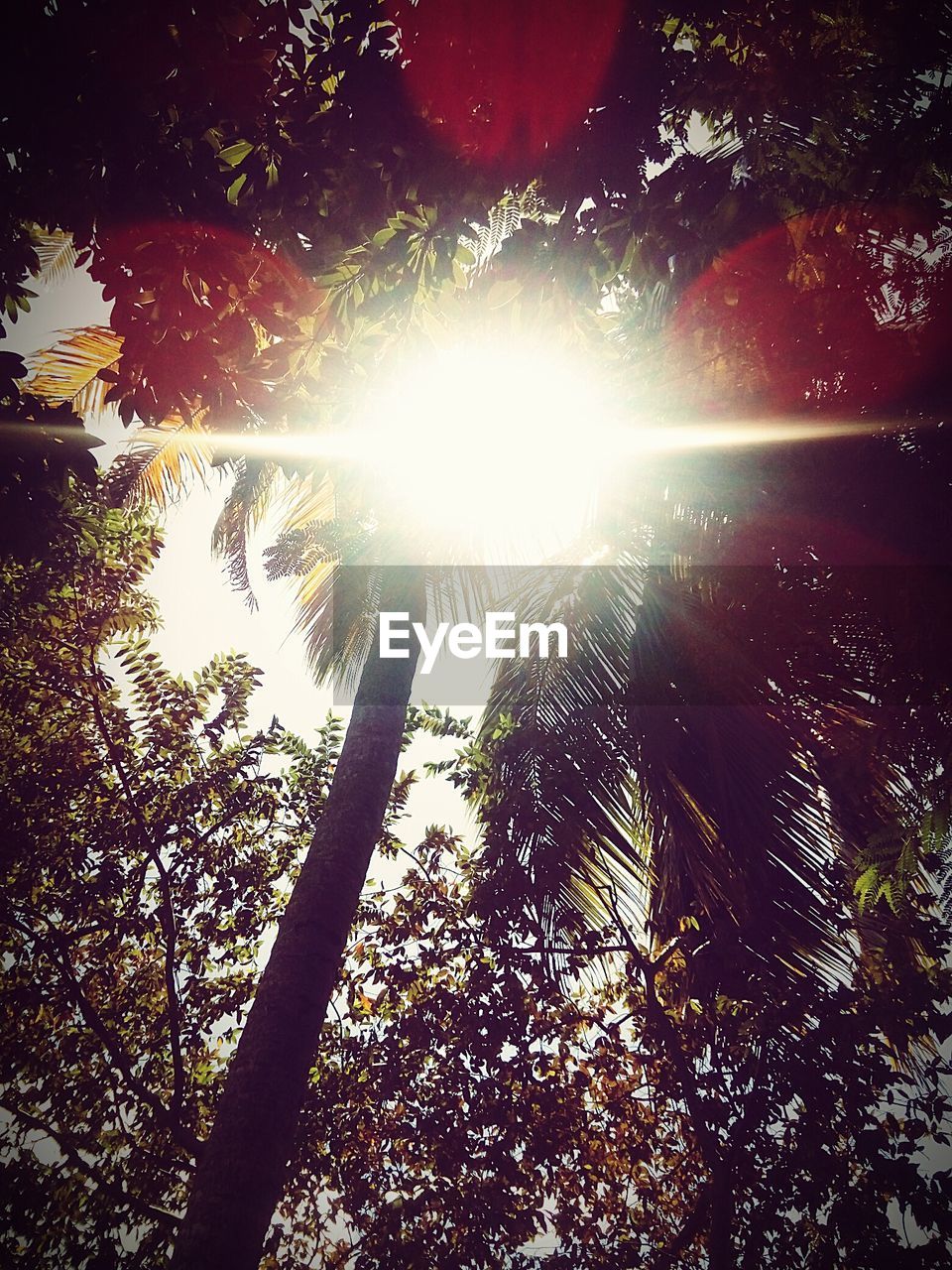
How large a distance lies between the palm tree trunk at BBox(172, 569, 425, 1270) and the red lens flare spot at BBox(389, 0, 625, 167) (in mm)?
3627

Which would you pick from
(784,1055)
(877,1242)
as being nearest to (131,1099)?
(784,1055)

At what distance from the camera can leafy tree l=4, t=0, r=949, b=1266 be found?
241 cm

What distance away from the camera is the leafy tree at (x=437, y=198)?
241cm

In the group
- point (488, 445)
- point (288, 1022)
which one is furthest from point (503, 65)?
point (288, 1022)

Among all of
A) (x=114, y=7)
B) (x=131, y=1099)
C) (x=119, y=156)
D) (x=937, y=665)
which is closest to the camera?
(x=114, y=7)

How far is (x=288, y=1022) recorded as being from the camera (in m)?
3.59

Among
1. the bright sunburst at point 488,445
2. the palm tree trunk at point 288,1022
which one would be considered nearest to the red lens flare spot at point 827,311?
the bright sunburst at point 488,445

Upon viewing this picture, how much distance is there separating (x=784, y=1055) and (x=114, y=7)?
6616 mm

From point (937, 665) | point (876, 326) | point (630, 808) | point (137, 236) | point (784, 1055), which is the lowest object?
point (784, 1055)

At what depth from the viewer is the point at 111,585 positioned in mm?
6605

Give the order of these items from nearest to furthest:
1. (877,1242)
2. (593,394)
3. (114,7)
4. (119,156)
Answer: (114,7)
(119,156)
(877,1242)
(593,394)

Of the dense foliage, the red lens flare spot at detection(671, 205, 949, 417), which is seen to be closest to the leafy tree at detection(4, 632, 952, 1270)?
the dense foliage

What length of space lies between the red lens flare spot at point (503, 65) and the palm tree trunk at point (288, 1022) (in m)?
3.63

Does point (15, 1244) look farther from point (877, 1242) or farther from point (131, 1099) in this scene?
point (877, 1242)
